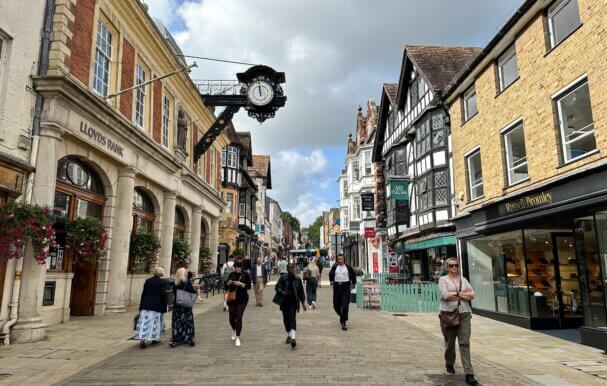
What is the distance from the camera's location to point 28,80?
928 centimetres

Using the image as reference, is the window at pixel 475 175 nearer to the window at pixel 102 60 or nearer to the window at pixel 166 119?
the window at pixel 166 119

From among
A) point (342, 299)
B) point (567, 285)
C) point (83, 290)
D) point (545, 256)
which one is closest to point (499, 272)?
point (545, 256)

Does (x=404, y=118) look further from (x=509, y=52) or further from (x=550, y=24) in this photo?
(x=550, y=24)

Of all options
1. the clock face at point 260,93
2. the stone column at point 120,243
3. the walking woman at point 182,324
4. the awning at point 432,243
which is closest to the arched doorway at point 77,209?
the stone column at point 120,243

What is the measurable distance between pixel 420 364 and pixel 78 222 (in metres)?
8.58

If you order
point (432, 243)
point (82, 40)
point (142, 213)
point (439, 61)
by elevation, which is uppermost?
point (439, 61)

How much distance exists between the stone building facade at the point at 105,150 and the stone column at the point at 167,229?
0.14 ft

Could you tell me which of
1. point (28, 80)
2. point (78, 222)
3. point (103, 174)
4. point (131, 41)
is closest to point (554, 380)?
point (78, 222)

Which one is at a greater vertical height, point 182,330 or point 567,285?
point 567,285

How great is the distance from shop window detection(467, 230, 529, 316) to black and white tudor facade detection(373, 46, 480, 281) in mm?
3929

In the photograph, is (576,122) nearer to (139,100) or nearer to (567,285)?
(567,285)

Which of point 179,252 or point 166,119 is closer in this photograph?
point 166,119

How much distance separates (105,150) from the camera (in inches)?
475

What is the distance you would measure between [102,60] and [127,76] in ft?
4.32
